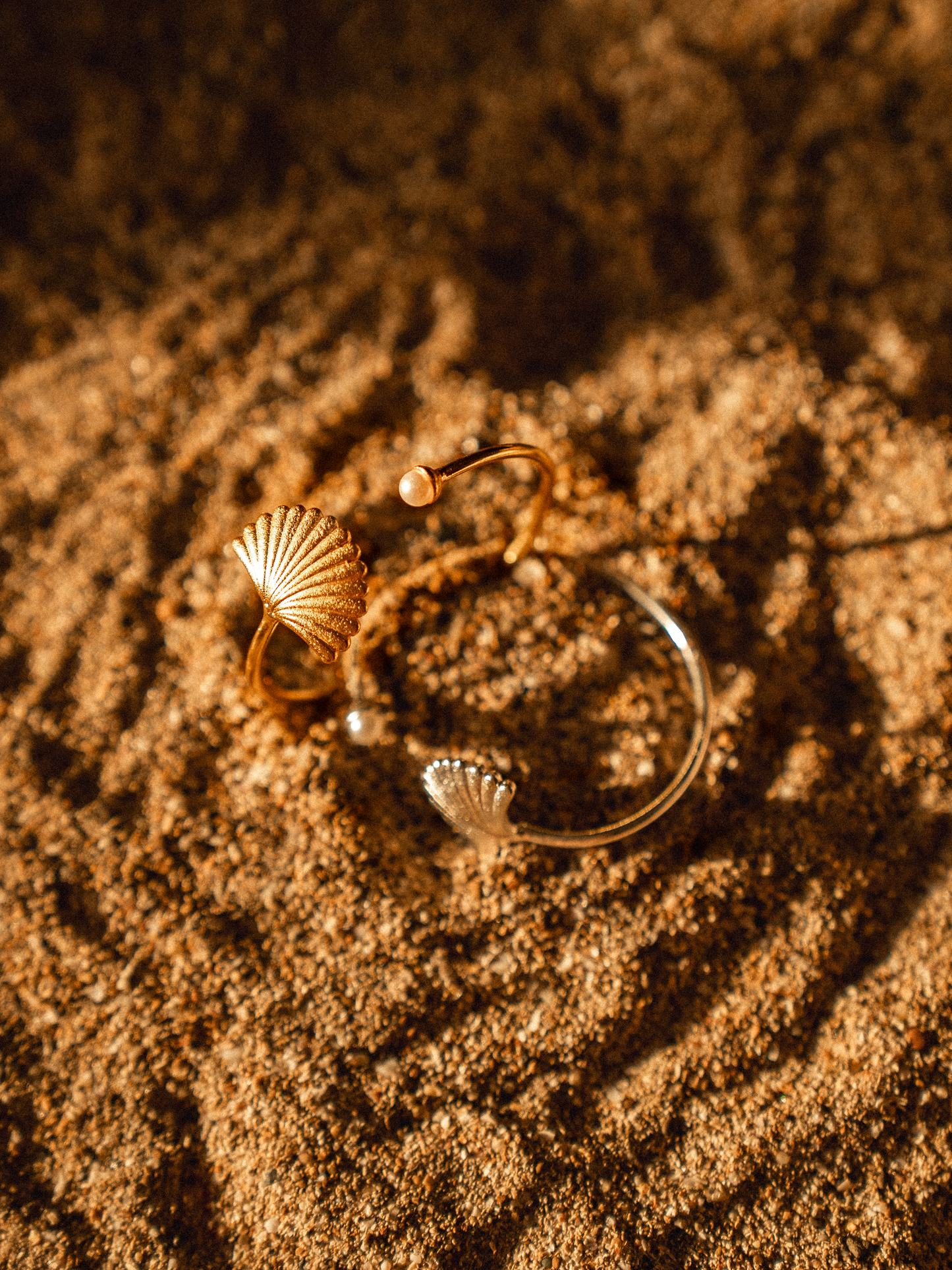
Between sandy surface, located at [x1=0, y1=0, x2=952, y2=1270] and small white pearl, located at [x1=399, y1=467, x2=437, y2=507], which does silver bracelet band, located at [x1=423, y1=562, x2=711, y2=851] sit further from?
small white pearl, located at [x1=399, y1=467, x2=437, y2=507]

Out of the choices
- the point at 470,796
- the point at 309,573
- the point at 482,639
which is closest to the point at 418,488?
the point at 309,573

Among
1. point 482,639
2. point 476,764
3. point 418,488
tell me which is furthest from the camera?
point 482,639

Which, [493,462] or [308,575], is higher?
[493,462]

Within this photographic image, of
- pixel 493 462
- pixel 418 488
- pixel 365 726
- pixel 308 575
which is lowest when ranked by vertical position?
pixel 365 726

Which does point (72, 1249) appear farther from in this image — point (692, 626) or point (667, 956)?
point (692, 626)

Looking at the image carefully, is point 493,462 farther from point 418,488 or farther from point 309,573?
point 309,573

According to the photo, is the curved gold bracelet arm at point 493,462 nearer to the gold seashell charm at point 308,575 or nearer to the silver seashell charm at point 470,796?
the gold seashell charm at point 308,575
